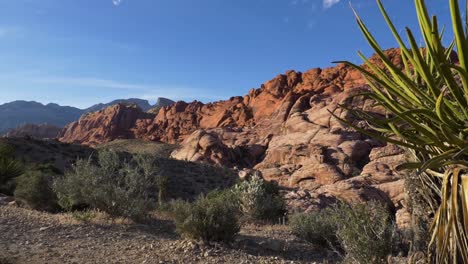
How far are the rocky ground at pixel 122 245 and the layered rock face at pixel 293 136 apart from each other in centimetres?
277

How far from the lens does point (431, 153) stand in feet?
9.84

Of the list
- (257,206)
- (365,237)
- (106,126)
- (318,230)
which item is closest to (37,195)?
(257,206)

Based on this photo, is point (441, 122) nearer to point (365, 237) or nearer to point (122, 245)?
point (365, 237)

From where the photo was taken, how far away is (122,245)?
7.71 metres

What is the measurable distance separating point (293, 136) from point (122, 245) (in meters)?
41.0

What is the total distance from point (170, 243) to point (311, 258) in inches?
105

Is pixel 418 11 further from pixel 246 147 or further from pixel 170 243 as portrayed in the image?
pixel 246 147

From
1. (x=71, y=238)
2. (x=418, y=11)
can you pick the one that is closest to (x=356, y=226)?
(x=418, y=11)

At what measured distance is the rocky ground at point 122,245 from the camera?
689 centimetres

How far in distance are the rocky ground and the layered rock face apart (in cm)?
277

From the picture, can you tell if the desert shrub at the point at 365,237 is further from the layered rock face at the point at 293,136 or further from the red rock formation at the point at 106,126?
the red rock formation at the point at 106,126

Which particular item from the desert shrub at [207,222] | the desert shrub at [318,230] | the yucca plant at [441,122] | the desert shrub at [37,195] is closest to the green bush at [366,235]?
the desert shrub at [318,230]

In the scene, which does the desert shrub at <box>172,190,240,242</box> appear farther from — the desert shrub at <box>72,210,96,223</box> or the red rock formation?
the red rock formation

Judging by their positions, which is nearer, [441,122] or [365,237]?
[441,122]
